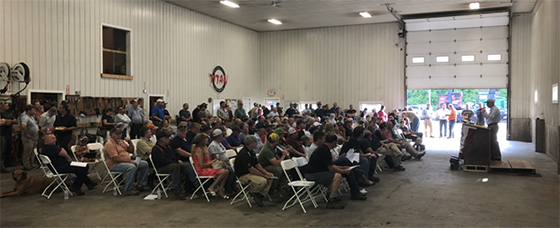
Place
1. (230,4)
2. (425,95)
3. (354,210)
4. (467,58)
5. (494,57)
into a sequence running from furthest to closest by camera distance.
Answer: (425,95), (467,58), (494,57), (230,4), (354,210)

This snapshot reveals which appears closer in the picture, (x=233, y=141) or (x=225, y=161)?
(x=225, y=161)

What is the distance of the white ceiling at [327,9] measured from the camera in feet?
49.6

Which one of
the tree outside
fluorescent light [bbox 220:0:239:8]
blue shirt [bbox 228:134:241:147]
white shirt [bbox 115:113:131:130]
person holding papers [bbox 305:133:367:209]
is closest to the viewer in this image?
person holding papers [bbox 305:133:367:209]

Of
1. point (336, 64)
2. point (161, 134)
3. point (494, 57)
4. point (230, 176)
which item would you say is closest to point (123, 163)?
point (161, 134)

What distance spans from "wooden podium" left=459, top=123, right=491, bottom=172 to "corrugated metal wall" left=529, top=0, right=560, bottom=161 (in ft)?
8.28

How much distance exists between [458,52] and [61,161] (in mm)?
16298

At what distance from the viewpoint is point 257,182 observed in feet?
19.4

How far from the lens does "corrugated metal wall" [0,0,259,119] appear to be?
10.3 meters

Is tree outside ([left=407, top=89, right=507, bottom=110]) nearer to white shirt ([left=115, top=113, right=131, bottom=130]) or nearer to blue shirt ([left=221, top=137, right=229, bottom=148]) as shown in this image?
white shirt ([left=115, top=113, right=131, bottom=130])

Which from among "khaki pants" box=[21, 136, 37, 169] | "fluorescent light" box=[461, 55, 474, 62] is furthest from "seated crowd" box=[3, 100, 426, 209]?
"fluorescent light" box=[461, 55, 474, 62]

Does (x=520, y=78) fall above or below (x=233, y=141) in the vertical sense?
above

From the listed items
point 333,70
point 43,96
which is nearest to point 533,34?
point 333,70

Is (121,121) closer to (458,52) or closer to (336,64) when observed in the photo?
(336,64)

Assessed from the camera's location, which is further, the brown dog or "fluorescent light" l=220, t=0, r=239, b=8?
"fluorescent light" l=220, t=0, r=239, b=8
